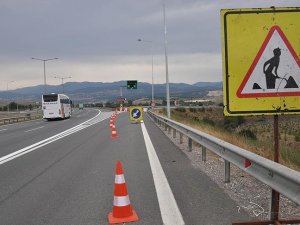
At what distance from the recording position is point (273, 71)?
557cm

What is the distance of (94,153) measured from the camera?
15.5 metres

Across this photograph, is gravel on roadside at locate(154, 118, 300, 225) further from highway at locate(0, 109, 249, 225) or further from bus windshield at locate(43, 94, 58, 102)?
bus windshield at locate(43, 94, 58, 102)

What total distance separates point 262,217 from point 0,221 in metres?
3.65

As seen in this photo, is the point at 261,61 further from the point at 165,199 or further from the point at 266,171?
the point at 165,199

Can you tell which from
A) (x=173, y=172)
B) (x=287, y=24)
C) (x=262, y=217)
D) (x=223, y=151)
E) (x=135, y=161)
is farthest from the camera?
(x=135, y=161)

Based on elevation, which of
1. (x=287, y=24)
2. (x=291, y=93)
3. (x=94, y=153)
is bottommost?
(x=94, y=153)

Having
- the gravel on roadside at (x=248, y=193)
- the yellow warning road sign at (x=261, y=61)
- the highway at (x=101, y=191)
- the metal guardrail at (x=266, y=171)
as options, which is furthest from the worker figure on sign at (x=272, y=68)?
the highway at (x=101, y=191)

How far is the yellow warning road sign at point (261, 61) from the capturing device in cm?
550

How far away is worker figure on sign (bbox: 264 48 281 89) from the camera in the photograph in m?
5.53

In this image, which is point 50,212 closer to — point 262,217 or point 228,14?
point 262,217

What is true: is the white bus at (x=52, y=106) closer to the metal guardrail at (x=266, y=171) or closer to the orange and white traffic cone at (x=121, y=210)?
the metal guardrail at (x=266, y=171)

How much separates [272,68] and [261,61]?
0.53ft

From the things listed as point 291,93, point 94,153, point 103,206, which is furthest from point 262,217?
point 94,153

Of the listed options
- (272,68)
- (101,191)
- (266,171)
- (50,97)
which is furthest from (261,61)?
(50,97)
